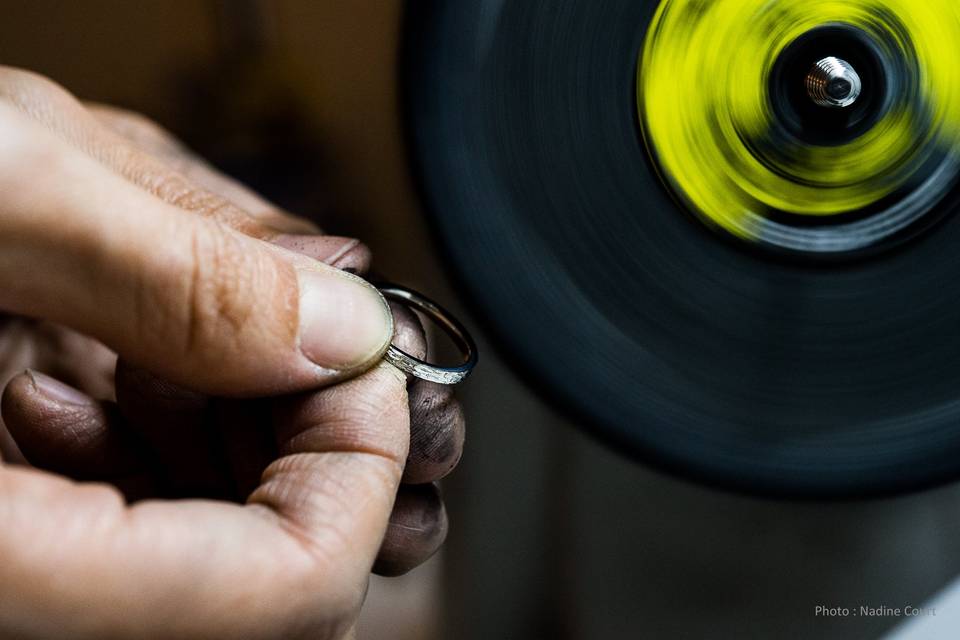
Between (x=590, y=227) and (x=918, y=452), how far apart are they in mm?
249

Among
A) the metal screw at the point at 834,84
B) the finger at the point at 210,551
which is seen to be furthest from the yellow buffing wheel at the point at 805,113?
the finger at the point at 210,551

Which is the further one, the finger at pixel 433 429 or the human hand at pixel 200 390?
the finger at pixel 433 429

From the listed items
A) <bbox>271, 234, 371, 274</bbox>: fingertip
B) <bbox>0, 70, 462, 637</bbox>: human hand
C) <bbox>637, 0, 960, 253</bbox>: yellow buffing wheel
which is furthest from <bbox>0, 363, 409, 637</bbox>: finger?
<bbox>637, 0, 960, 253</bbox>: yellow buffing wheel

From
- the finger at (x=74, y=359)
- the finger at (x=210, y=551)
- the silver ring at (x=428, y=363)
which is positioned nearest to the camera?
the finger at (x=210, y=551)

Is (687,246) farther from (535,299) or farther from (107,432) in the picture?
(107,432)

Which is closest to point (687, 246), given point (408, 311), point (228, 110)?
point (408, 311)

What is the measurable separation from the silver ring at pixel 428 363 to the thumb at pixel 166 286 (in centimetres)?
2

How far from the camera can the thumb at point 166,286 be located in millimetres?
392

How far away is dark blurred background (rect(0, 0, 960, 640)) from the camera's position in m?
0.74

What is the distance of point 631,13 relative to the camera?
21.4 inches

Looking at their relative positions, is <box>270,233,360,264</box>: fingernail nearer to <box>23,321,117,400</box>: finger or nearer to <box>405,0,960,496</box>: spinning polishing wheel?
<box>405,0,960,496</box>: spinning polishing wheel

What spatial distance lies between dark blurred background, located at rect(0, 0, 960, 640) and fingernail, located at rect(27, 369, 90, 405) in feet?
0.81

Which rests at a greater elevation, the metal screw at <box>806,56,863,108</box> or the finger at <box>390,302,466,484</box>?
the metal screw at <box>806,56,863,108</box>

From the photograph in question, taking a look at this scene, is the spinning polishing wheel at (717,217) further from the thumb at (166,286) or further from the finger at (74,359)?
the finger at (74,359)
